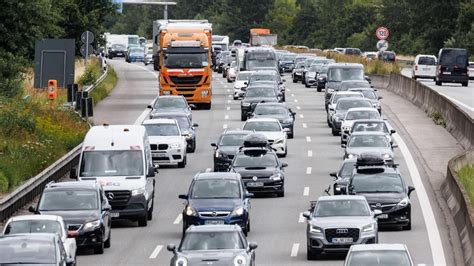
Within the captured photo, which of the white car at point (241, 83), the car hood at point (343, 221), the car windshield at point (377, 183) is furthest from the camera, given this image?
the white car at point (241, 83)

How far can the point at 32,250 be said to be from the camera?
1015 inches

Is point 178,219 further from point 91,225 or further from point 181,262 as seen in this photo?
point 181,262

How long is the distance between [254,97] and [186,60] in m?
4.16

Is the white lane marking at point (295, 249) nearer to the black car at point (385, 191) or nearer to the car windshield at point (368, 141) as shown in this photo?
the black car at point (385, 191)

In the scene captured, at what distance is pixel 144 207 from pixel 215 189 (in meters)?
2.13

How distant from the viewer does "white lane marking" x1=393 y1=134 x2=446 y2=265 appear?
32.7 metres

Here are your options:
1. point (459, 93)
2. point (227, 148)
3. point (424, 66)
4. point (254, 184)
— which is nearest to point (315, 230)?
point (254, 184)

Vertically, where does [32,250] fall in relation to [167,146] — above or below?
above

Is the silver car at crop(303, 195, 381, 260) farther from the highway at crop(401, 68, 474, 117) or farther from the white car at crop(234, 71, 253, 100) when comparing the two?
the white car at crop(234, 71, 253, 100)

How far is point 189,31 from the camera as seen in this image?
227 feet

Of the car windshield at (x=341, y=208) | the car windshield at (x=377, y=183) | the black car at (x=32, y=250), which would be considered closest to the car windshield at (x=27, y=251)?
the black car at (x=32, y=250)

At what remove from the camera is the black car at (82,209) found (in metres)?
32.6

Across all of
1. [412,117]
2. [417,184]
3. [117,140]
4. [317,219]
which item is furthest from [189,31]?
[317,219]

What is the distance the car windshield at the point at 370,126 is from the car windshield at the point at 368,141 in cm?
407
